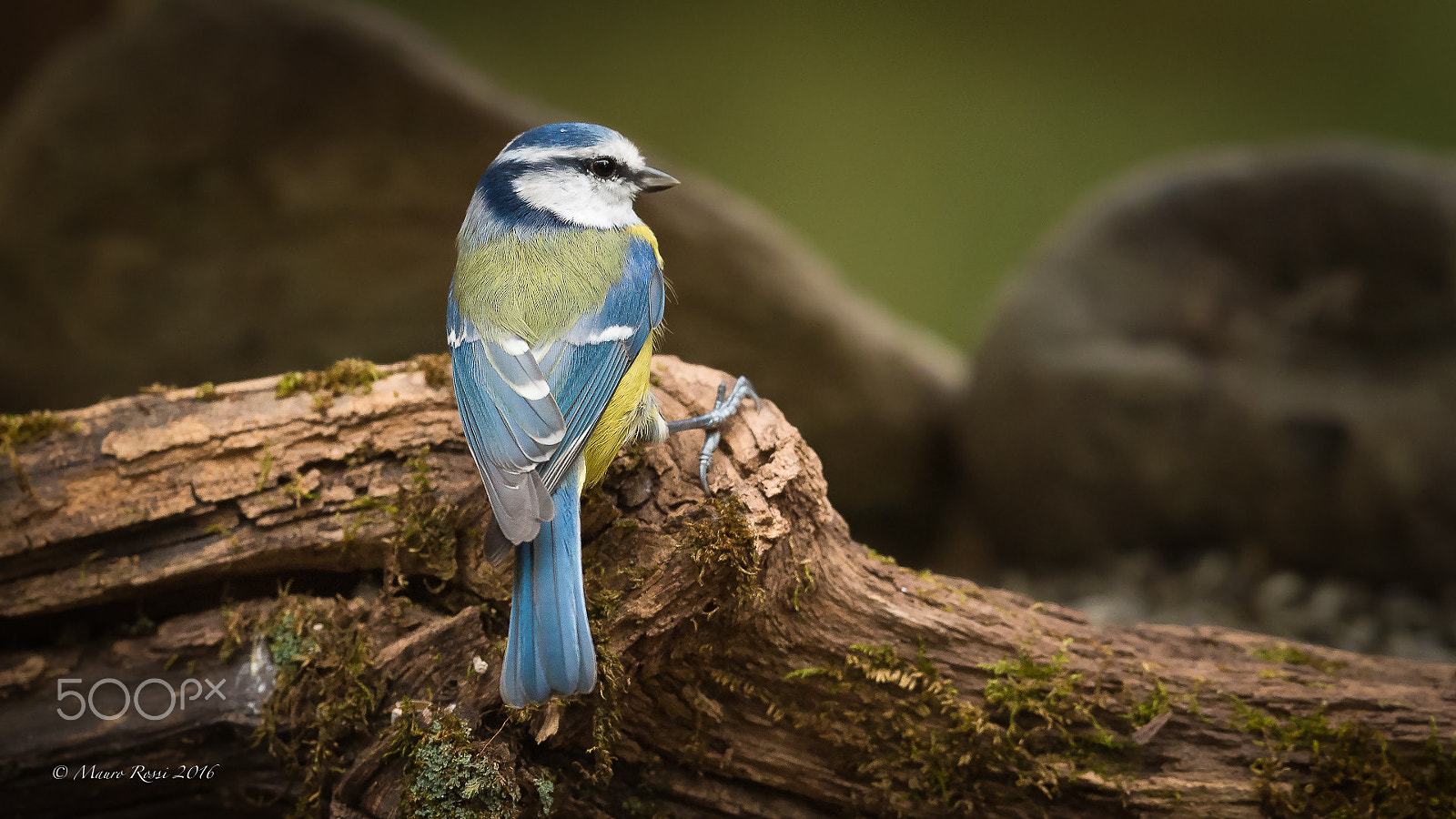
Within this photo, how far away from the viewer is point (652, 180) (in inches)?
87.7

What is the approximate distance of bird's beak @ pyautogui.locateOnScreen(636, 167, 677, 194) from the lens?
222 centimetres

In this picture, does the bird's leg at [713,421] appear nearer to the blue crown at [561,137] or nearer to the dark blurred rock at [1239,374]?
the blue crown at [561,137]

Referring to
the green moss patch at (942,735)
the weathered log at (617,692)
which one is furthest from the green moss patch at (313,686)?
the green moss patch at (942,735)

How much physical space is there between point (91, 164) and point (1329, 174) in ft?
18.6

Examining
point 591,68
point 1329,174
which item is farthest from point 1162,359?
point 591,68

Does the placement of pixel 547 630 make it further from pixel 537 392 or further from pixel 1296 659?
pixel 1296 659

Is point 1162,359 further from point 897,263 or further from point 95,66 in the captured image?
point 95,66

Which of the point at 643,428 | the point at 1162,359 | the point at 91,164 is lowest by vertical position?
the point at 643,428

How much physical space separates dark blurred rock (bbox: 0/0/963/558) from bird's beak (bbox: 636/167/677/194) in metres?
1.88

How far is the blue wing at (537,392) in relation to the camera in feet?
5.44

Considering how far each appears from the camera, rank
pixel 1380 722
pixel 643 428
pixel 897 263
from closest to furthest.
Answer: pixel 643 428, pixel 1380 722, pixel 897 263

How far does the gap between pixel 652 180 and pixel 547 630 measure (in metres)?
1.13

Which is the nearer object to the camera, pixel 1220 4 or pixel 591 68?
pixel 591 68

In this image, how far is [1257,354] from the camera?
4.32 meters
